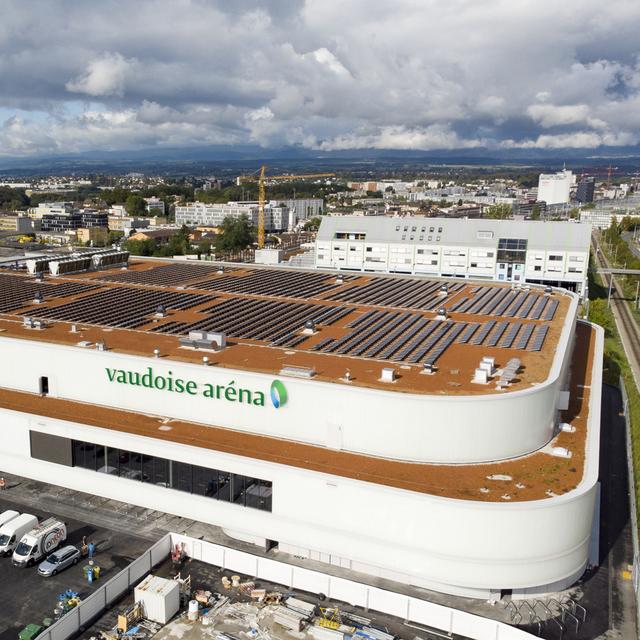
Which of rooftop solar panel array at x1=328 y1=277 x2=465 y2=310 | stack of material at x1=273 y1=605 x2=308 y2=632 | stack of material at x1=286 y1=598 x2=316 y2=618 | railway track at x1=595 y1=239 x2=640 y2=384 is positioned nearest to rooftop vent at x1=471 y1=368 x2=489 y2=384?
stack of material at x1=286 y1=598 x2=316 y2=618

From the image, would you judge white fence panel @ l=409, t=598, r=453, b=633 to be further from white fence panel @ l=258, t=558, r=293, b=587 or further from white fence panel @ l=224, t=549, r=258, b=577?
white fence panel @ l=224, t=549, r=258, b=577

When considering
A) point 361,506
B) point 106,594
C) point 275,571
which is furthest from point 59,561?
point 361,506

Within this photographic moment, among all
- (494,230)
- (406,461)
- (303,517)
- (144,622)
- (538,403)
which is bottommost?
(144,622)

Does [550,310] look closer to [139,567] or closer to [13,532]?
[139,567]

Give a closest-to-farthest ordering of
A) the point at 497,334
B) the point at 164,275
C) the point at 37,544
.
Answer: the point at 37,544 → the point at 497,334 → the point at 164,275

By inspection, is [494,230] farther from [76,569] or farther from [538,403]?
[76,569]

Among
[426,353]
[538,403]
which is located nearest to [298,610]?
[538,403]

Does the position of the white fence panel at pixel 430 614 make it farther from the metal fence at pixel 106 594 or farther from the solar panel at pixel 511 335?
the solar panel at pixel 511 335
